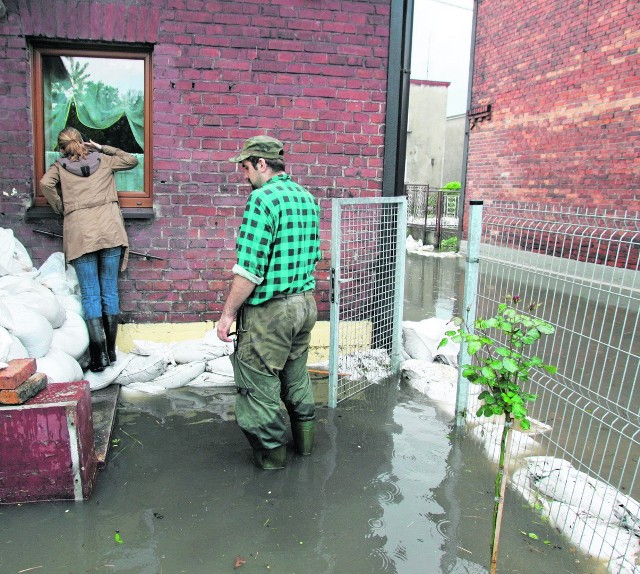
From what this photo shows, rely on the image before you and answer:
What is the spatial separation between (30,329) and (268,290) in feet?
5.64

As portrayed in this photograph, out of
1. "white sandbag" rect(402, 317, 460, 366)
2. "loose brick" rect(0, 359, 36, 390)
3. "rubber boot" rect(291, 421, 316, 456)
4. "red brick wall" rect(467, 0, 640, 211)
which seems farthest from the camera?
"red brick wall" rect(467, 0, 640, 211)

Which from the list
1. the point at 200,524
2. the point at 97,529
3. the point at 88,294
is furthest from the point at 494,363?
the point at 88,294

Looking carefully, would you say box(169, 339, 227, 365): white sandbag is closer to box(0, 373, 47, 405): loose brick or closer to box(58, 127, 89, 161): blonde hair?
box(58, 127, 89, 161): blonde hair

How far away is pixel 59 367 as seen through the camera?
4.04 metres

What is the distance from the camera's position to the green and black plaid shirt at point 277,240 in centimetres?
325

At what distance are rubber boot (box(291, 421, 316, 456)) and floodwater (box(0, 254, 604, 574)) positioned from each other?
7 cm

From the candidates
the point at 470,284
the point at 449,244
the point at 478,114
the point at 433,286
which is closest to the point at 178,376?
the point at 470,284

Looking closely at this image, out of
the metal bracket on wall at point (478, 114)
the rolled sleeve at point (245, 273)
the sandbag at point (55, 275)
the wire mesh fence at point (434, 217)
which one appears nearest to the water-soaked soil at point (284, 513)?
the rolled sleeve at point (245, 273)

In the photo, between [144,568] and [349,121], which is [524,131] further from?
[144,568]

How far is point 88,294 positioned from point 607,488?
12.6 feet

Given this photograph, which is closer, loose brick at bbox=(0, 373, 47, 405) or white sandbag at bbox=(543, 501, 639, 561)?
white sandbag at bbox=(543, 501, 639, 561)

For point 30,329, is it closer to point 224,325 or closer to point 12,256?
point 12,256

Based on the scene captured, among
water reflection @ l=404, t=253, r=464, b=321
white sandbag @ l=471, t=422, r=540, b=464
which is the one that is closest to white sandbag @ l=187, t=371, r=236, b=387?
white sandbag @ l=471, t=422, r=540, b=464

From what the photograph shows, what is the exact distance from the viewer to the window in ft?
16.9
